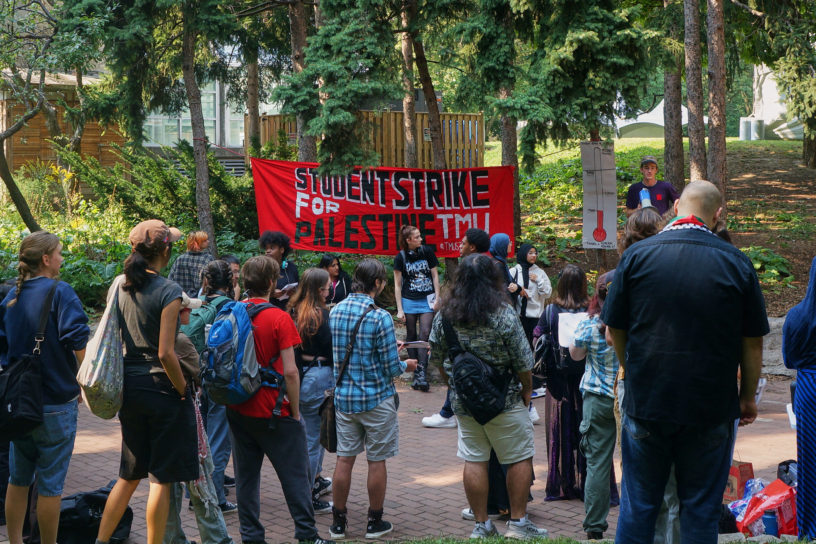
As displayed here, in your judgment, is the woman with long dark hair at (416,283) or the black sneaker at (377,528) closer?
the black sneaker at (377,528)

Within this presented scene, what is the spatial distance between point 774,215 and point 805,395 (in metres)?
14.1

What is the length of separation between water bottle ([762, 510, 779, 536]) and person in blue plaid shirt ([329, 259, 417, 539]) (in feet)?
8.19

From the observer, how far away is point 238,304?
5.31 meters

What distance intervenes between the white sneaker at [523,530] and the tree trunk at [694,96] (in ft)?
27.2

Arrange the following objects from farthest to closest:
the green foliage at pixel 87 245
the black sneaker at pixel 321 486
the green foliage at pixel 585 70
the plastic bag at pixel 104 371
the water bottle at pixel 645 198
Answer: the green foliage at pixel 87 245 → the green foliage at pixel 585 70 → the water bottle at pixel 645 198 → the black sneaker at pixel 321 486 → the plastic bag at pixel 104 371

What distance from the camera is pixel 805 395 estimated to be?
4.97 m

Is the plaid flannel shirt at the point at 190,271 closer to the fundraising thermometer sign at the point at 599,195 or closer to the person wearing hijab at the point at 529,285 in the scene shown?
the person wearing hijab at the point at 529,285

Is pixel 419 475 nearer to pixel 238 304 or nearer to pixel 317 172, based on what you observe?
pixel 238 304

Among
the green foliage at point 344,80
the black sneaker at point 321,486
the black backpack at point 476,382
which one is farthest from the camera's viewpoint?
the green foliage at point 344,80

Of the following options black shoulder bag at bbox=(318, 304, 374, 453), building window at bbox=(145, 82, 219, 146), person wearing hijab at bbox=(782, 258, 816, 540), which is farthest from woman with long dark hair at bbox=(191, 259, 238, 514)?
building window at bbox=(145, 82, 219, 146)

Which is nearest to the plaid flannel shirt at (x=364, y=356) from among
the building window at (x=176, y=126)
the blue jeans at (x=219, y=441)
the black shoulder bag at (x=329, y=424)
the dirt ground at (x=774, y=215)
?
the black shoulder bag at (x=329, y=424)

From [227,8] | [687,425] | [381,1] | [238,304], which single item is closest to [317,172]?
[381,1]

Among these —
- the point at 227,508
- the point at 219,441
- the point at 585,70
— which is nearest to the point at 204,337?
the point at 219,441

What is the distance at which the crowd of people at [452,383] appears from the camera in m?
3.62
